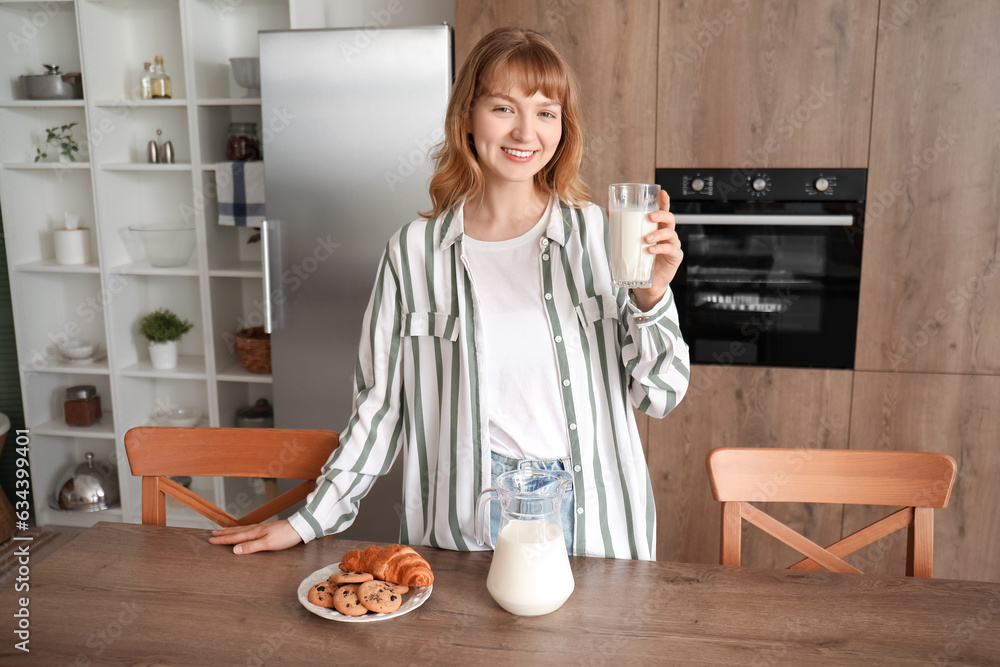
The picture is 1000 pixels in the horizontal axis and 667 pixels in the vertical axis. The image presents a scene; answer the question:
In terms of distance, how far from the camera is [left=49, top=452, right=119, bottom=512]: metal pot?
325 centimetres

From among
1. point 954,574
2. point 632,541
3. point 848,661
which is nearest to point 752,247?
point 954,574

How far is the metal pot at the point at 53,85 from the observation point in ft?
9.95

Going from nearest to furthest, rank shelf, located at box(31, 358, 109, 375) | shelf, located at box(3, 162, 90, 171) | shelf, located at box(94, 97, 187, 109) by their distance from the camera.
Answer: shelf, located at box(94, 97, 187, 109)
shelf, located at box(3, 162, 90, 171)
shelf, located at box(31, 358, 109, 375)

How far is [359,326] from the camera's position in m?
2.62

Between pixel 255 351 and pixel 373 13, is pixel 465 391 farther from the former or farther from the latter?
pixel 373 13

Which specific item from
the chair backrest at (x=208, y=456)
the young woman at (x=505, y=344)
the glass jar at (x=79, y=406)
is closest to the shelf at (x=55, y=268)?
the glass jar at (x=79, y=406)

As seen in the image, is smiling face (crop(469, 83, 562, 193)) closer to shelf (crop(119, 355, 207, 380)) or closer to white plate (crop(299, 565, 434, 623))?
white plate (crop(299, 565, 434, 623))

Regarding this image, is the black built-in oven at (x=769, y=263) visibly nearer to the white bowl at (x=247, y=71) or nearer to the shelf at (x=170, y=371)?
the white bowl at (x=247, y=71)

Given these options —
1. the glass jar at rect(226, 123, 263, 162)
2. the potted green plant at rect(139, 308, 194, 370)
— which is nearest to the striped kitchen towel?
the glass jar at rect(226, 123, 263, 162)

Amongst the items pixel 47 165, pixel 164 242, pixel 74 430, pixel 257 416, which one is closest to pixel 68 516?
pixel 74 430

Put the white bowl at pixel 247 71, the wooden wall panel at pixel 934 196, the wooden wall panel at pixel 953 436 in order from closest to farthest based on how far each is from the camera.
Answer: the wooden wall panel at pixel 934 196, the wooden wall panel at pixel 953 436, the white bowl at pixel 247 71

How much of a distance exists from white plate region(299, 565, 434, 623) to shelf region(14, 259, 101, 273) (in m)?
2.43

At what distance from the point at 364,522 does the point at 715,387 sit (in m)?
1.21

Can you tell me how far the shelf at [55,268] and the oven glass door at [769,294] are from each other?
7.29ft
